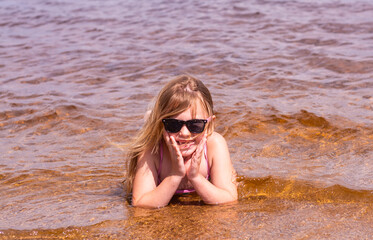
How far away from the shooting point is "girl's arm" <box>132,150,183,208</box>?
3.84 metres

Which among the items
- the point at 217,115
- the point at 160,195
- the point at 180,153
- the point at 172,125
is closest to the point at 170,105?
the point at 172,125

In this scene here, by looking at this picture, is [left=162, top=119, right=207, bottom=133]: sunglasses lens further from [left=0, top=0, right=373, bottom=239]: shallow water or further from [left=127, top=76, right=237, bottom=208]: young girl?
[left=0, top=0, right=373, bottom=239]: shallow water

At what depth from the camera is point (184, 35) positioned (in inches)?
481

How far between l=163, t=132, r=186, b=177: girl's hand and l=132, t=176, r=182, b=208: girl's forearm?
0.06 meters

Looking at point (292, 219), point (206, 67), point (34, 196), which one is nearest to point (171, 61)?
point (206, 67)

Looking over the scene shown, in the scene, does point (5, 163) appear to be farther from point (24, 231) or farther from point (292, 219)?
point (292, 219)

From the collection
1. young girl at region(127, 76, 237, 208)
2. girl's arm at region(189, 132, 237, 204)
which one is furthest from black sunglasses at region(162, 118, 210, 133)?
girl's arm at region(189, 132, 237, 204)

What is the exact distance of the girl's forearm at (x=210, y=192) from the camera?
383 centimetres

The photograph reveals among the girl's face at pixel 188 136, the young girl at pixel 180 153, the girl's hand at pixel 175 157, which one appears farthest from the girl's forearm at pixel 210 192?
the girl's face at pixel 188 136

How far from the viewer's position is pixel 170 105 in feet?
12.4

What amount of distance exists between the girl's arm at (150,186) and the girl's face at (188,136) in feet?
0.74

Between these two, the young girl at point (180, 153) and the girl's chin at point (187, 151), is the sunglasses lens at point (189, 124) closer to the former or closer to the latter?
the young girl at point (180, 153)

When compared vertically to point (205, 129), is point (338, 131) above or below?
below

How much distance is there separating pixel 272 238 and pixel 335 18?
36.0ft
